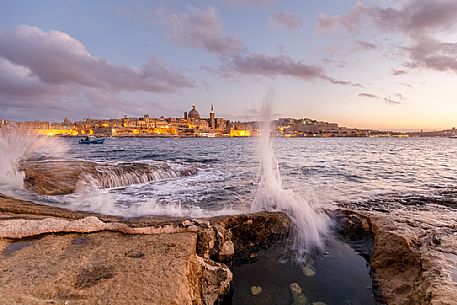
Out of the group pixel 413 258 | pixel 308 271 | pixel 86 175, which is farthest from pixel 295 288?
pixel 86 175

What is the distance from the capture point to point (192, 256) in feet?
12.9

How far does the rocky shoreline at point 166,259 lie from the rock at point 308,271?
3.14 feet

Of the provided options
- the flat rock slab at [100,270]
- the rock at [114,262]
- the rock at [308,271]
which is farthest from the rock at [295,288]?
the flat rock slab at [100,270]

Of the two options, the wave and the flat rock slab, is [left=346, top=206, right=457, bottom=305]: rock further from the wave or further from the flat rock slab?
the wave

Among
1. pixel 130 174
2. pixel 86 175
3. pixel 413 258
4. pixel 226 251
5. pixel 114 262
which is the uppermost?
pixel 114 262

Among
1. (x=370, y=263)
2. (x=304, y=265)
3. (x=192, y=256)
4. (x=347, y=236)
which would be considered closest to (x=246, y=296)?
(x=192, y=256)

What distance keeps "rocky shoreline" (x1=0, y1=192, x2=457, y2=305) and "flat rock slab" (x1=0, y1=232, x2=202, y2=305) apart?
0.04 ft

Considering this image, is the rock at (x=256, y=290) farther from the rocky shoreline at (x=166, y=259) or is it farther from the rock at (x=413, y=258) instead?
the rock at (x=413, y=258)

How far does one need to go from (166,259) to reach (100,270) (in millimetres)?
819

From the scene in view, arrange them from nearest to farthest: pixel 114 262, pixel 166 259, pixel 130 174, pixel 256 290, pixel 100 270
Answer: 1. pixel 100 270
2. pixel 114 262
3. pixel 166 259
4. pixel 256 290
5. pixel 130 174

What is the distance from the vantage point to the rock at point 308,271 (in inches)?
194

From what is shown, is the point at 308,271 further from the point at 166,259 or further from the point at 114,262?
the point at 114,262

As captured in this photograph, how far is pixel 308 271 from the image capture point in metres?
5.03

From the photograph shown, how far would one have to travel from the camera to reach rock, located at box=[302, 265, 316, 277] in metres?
4.93
